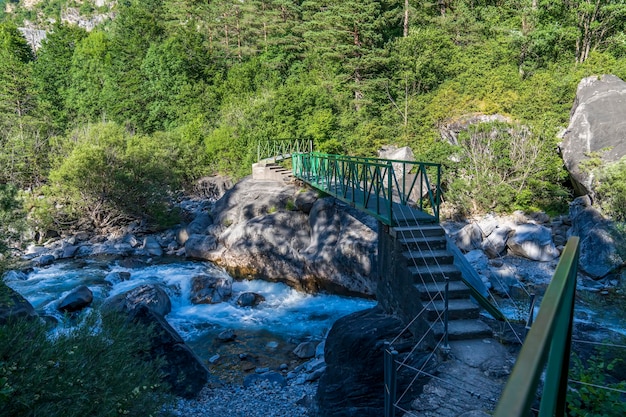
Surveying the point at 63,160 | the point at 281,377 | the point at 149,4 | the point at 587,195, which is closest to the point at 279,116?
the point at 63,160

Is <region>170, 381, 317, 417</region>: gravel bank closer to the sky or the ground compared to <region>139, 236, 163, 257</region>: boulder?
closer to the ground

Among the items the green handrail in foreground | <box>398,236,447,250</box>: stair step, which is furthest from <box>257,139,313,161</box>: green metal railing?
the green handrail in foreground

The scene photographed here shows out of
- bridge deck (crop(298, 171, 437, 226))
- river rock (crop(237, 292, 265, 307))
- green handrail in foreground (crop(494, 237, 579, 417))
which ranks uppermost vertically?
green handrail in foreground (crop(494, 237, 579, 417))

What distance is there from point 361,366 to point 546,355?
5.75m

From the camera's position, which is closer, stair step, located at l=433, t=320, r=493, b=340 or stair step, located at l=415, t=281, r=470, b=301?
stair step, located at l=433, t=320, r=493, b=340

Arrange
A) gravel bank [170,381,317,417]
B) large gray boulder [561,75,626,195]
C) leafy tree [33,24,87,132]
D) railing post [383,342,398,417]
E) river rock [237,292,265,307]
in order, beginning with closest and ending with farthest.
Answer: railing post [383,342,398,417]
gravel bank [170,381,317,417]
river rock [237,292,265,307]
large gray boulder [561,75,626,195]
leafy tree [33,24,87,132]

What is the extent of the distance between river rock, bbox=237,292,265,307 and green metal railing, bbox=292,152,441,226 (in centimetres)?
392

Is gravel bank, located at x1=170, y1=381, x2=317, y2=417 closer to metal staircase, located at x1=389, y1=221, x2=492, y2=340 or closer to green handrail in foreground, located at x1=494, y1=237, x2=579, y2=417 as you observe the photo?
metal staircase, located at x1=389, y1=221, x2=492, y2=340

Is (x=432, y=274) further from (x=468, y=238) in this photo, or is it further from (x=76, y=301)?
(x=76, y=301)

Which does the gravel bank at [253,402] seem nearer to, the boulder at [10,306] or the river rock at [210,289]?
the boulder at [10,306]

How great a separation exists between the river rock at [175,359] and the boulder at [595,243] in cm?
1068

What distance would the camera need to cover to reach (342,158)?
1027 centimetres

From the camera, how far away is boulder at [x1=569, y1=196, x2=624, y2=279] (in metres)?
10.7

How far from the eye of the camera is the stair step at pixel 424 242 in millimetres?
6391
